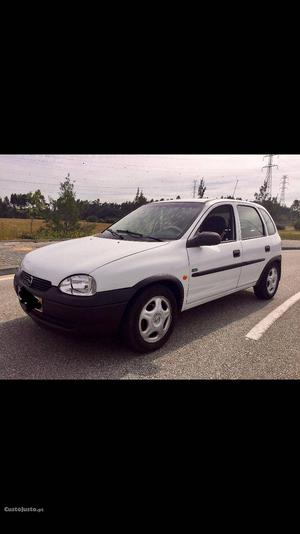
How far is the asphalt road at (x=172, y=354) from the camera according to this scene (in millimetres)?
2400

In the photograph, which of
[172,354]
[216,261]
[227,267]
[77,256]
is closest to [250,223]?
[227,267]

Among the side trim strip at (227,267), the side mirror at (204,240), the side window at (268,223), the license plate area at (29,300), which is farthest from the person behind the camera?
the side window at (268,223)

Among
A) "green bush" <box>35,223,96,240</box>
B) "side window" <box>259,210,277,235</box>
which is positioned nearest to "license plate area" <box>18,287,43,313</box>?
"side window" <box>259,210,277,235</box>

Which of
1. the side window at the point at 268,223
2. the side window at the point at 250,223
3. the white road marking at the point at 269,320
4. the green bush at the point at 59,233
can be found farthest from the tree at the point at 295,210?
the side window at the point at 250,223

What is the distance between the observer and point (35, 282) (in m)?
2.57

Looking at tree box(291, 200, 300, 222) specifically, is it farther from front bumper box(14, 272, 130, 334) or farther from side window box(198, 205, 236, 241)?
front bumper box(14, 272, 130, 334)

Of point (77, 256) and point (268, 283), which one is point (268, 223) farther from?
point (77, 256)

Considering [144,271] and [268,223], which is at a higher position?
[268,223]

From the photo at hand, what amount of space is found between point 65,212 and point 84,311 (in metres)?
16.0

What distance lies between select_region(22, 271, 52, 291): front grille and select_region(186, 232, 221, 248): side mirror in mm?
1571

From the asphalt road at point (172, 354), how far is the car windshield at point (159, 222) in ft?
4.10

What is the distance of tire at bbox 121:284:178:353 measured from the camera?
99.4 inches

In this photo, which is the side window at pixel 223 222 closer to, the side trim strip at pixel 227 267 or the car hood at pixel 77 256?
the side trim strip at pixel 227 267
